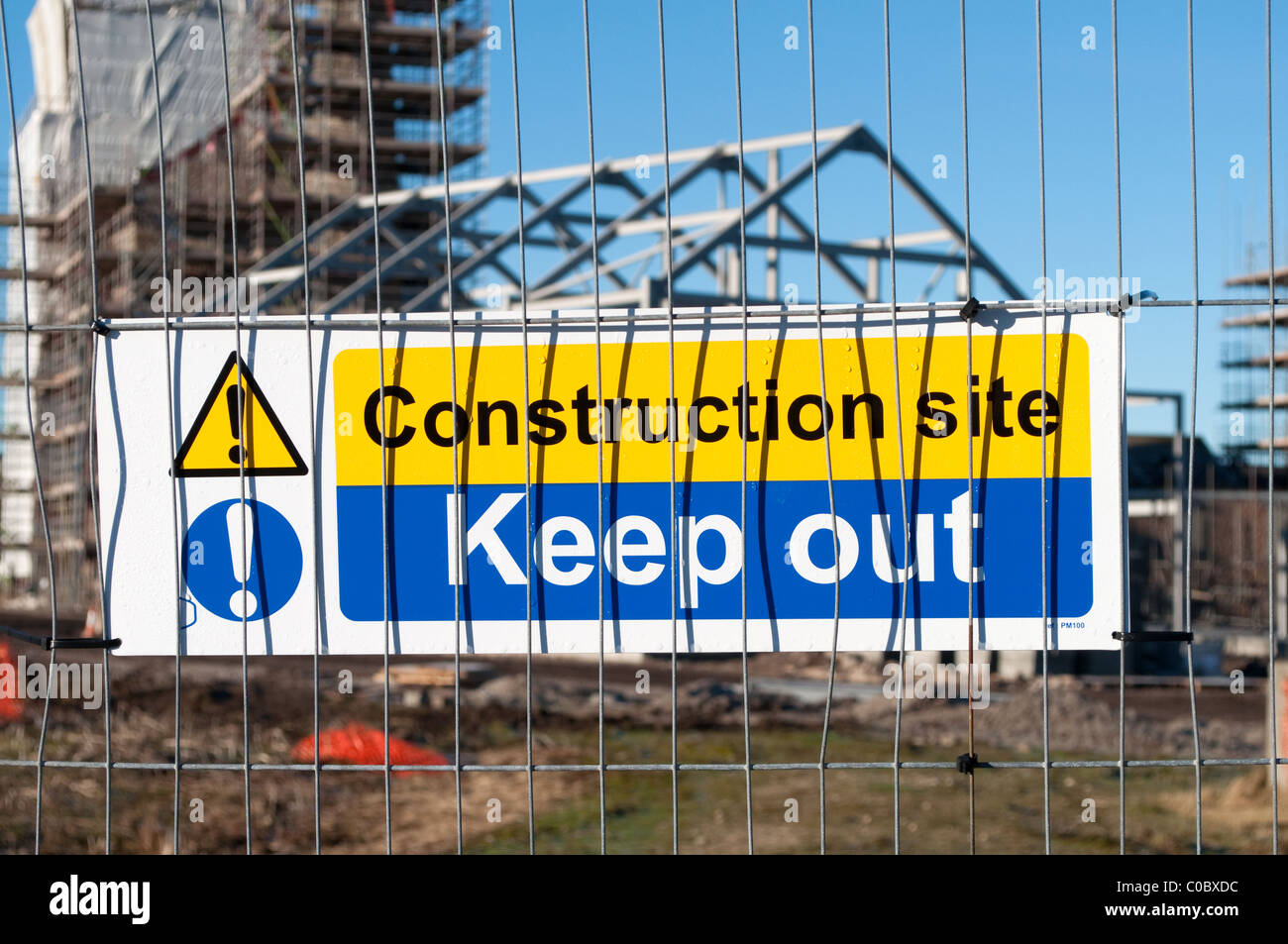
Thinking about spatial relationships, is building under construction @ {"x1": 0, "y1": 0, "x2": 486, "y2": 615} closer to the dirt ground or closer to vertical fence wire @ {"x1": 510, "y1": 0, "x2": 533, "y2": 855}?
the dirt ground

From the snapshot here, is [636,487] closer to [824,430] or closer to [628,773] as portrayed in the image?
[824,430]

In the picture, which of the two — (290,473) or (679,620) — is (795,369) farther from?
(290,473)

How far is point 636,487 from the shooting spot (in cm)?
316

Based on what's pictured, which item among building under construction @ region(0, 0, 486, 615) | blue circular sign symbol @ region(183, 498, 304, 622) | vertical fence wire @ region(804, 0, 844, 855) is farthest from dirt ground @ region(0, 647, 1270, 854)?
building under construction @ region(0, 0, 486, 615)

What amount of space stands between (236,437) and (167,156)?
3225 centimetres

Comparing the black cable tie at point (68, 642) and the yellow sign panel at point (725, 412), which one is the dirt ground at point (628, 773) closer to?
the black cable tie at point (68, 642)

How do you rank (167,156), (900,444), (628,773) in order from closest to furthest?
(900,444) → (628,773) → (167,156)

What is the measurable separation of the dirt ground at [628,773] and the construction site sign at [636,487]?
2447 millimetres

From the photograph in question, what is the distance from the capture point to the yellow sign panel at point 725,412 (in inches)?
124

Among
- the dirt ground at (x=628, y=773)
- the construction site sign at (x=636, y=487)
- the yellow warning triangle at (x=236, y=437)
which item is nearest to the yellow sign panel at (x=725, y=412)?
the construction site sign at (x=636, y=487)

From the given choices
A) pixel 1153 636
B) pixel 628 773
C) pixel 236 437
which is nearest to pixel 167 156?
pixel 628 773

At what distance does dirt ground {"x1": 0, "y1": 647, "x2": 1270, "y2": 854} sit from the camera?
9.38 meters

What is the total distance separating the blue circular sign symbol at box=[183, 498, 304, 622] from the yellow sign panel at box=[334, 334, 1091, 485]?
0.87 ft

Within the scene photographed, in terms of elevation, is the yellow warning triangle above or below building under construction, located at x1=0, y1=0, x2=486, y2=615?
below
